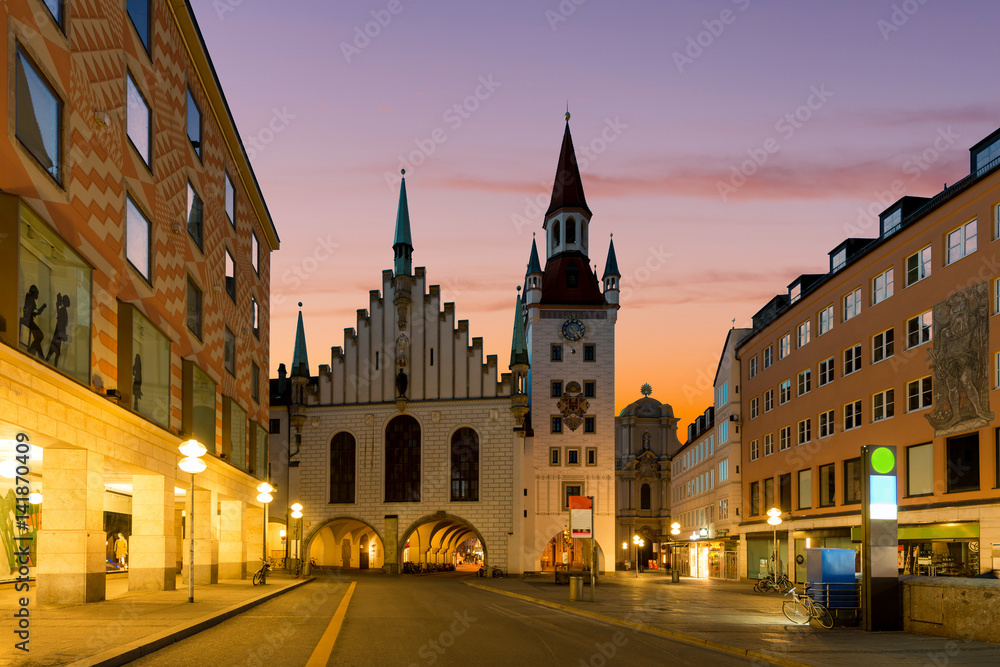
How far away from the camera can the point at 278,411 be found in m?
67.4

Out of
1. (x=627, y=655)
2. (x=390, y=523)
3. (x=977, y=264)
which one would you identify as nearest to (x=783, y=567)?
(x=977, y=264)

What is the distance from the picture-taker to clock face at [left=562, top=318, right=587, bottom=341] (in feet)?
237

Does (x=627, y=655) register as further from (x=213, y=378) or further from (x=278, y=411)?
(x=278, y=411)

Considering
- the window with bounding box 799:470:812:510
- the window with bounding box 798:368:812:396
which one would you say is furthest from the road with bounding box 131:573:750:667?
the window with bounding box 798:368:812:396

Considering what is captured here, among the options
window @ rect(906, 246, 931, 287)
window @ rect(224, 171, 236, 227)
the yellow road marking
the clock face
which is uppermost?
window @ rect(224, 171, 236, 227)

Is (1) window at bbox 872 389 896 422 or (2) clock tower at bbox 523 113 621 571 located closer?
(1) window at bbox 872 389 896 422

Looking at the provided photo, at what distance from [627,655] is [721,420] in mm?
47861

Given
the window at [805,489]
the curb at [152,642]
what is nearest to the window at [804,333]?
the window at [805,489]

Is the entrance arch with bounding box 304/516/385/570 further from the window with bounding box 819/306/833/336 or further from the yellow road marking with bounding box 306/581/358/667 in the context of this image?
the yellow road marking with bounding box 306/581/358/667

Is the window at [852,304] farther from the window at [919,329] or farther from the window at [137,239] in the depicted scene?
the window at [137,239]

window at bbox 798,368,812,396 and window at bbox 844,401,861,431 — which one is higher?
window at bbox 798,368,812,396

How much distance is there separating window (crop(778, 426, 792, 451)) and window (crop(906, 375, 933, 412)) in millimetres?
12716

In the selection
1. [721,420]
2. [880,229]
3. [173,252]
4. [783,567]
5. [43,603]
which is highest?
[880,229]

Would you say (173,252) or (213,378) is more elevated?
(173,252)
